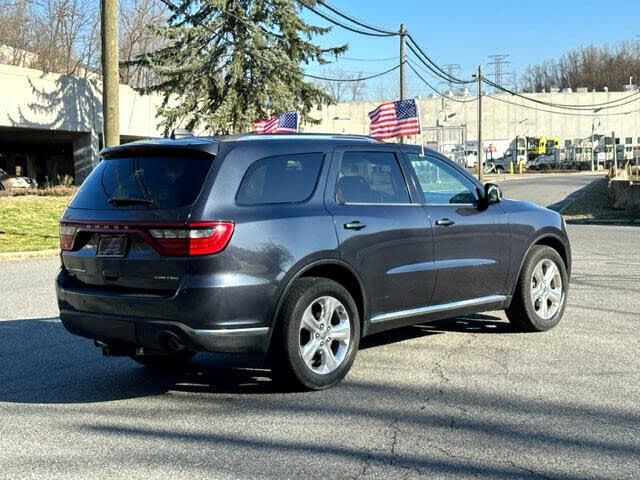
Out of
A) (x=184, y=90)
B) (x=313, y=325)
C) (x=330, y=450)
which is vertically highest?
(x=184, y=90)

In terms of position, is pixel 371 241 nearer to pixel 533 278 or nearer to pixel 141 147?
pixel 141 147

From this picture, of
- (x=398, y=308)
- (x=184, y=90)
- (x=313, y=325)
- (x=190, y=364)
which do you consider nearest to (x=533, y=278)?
(x=398, y=308)

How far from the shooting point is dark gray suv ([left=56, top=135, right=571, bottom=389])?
17.1 feet

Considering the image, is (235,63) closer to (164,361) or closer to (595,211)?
(595,211)

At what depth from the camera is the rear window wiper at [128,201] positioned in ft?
17.9

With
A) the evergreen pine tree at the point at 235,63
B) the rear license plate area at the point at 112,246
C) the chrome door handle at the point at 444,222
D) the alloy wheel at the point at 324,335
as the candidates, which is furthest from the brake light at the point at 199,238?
the evergreen pine tree at the point at 235,63

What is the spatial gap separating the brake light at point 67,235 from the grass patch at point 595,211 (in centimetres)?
2056

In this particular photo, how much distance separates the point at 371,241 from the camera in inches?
238

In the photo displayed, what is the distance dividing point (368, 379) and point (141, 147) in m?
2.52

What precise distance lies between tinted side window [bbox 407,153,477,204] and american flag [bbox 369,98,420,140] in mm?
15397

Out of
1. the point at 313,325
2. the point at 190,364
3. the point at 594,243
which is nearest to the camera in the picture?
the point at 313,325

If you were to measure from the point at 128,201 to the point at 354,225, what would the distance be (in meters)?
1.71

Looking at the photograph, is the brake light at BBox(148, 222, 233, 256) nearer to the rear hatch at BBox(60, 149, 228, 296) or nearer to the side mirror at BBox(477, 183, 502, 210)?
the rear hatch at BBox(60, 149, 228, 296)

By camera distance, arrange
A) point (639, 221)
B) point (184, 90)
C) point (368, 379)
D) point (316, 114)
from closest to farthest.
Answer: point (368, 379), point (639, 221), point (184, 90), point (316, 114)
